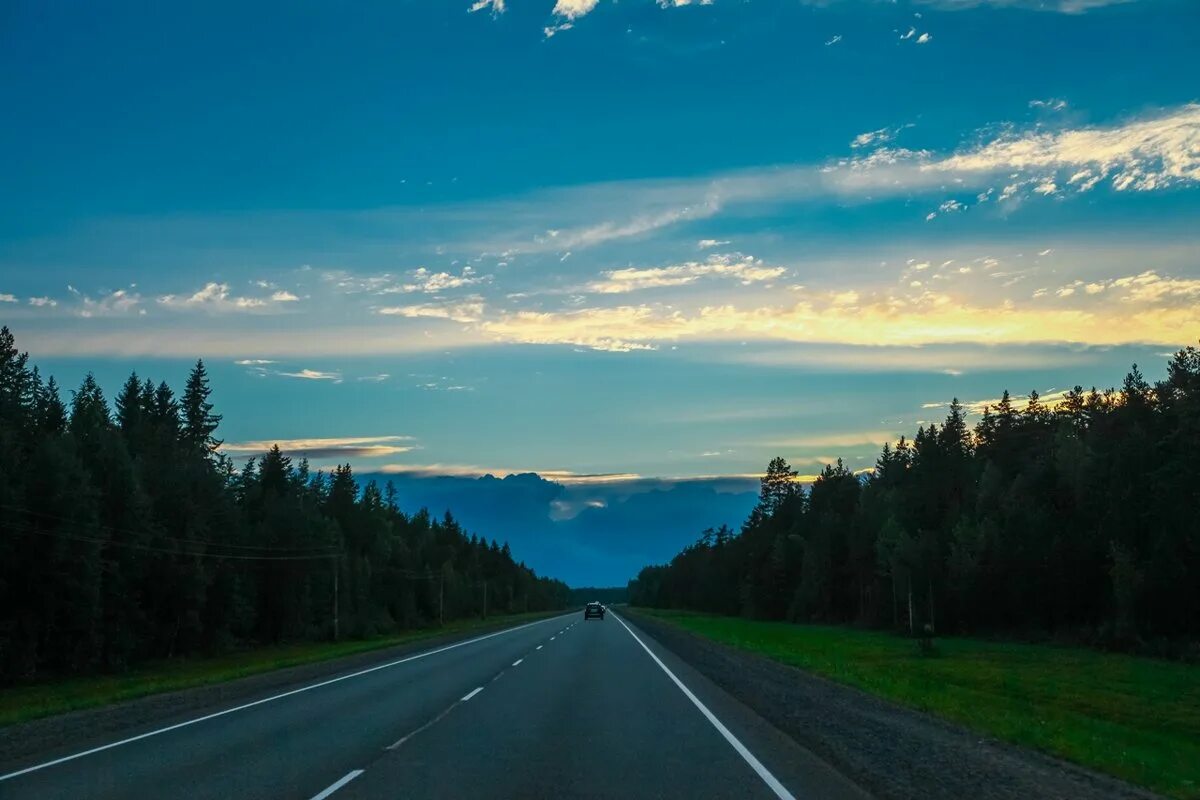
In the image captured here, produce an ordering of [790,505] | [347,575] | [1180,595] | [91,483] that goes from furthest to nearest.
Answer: [790,505] < [347,575] < [91,483] < [1180,595]

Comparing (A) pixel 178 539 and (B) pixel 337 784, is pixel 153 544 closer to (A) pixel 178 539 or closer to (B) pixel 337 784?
(A) pixel 178 539

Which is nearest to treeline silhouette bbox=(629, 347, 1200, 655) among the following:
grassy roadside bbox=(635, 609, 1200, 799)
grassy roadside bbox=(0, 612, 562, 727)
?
grassy roadside bbox=(635, 609, 1200, 799)

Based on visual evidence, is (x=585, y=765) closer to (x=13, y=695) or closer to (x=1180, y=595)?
(x=13, y=695)

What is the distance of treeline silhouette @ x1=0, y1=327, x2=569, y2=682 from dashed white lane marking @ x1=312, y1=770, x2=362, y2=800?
38.4 metres

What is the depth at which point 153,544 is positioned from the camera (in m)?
58.4

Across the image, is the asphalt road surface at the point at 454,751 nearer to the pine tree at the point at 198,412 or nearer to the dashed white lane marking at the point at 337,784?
the dashed white lane marking at the point at 337,784

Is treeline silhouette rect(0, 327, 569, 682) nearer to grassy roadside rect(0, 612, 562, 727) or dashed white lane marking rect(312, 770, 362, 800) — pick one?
grassy roadside rect(0, 612, 562, 727)

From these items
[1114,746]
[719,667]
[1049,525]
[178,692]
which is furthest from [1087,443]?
[178,692]

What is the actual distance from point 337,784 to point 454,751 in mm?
2751

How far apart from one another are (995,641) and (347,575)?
6061 centimetres

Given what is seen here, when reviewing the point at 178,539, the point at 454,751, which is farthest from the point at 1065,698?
the point at 178,539

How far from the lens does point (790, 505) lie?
134750 millimetres

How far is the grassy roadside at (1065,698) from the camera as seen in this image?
14812mm

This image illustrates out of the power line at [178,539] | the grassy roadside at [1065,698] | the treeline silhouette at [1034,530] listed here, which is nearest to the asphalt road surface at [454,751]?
the grassy roadside at [1065,698]
